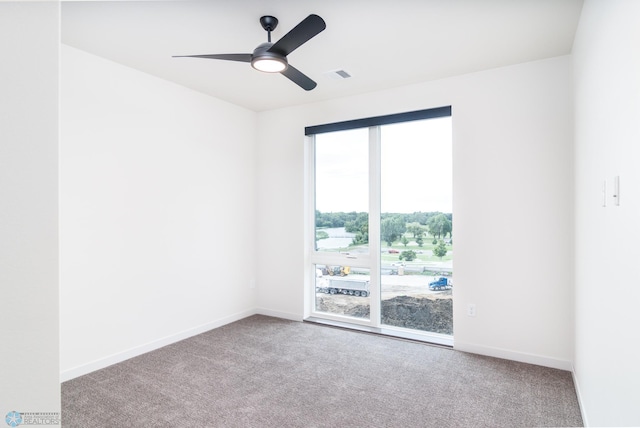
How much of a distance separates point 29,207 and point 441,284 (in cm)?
345

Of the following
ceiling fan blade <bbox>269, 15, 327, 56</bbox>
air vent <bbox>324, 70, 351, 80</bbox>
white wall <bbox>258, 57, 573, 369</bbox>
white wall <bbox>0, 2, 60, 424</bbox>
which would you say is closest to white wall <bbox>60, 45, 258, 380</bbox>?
air vent <bbox>324, 70, 351, 80</bbox>

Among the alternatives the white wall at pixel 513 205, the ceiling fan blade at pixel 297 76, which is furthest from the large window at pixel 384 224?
the ceiling fan blade at pixel 297 76

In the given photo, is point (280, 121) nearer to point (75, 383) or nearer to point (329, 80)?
point (329, 80)

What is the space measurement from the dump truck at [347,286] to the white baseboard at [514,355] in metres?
1.15

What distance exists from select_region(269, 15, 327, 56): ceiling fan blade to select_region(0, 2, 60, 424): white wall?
3.95 ft

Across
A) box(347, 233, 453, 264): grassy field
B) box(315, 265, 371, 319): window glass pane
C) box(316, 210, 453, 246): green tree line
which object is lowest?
box(315, 265, 371, 319): window glass pane

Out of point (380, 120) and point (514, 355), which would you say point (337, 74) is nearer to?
point (380, 120)

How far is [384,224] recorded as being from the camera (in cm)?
404

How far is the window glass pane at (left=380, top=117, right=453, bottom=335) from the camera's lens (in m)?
3.68

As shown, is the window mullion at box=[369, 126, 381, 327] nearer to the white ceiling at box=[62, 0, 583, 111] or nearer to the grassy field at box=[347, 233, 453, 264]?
the grassy field at box=[347, 233, 453, 264]

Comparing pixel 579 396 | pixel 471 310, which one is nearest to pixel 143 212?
pixel 471 310

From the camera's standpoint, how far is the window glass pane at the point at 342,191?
416cm

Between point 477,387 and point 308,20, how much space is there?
9.04ft

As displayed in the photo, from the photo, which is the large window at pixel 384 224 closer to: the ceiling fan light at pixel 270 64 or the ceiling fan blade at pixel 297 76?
the ceiling fan blade at pixel 297 76
